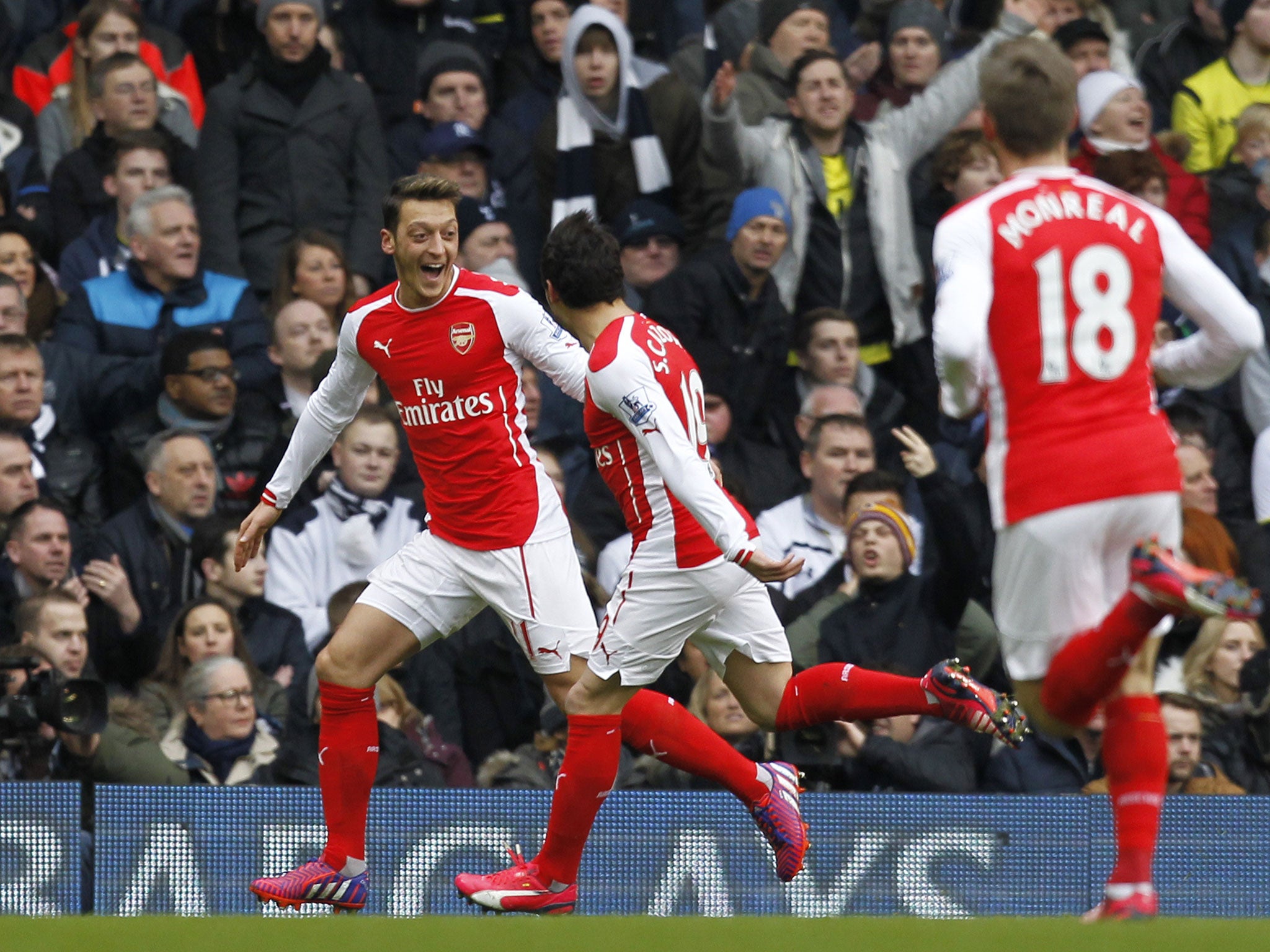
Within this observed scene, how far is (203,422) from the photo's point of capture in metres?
9.62

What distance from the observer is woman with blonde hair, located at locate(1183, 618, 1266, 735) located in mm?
8609

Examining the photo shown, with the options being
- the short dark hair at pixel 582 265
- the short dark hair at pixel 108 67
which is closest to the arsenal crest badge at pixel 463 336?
the short dark hair at pixel 582 265

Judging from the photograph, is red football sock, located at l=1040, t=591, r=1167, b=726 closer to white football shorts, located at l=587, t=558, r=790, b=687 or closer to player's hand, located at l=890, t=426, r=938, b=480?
white football shorts, located at l=587, t=558, r=790, b=687

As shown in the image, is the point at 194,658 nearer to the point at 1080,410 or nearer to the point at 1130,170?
the point at 1080,410

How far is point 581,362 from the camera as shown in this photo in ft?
22.3

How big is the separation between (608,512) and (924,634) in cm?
167

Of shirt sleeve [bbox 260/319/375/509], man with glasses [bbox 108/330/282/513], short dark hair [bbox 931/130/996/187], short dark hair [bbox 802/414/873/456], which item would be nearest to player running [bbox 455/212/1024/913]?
shirt sleeve [bbox 260/319/375/509]

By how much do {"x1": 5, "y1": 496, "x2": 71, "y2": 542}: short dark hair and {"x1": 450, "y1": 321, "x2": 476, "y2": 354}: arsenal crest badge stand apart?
289cm

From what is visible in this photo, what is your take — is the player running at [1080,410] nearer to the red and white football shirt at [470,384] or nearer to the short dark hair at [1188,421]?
the red and white football shirt at [470,384]

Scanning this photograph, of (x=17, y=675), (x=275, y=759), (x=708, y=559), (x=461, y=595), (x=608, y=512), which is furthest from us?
(x=608, y=512)

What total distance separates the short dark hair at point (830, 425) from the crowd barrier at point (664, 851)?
1.88m

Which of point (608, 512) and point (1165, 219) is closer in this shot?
point (1165, 219)

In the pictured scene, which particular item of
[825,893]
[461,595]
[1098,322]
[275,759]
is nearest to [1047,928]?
[1098,322]

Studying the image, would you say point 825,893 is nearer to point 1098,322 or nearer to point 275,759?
point 275,759
